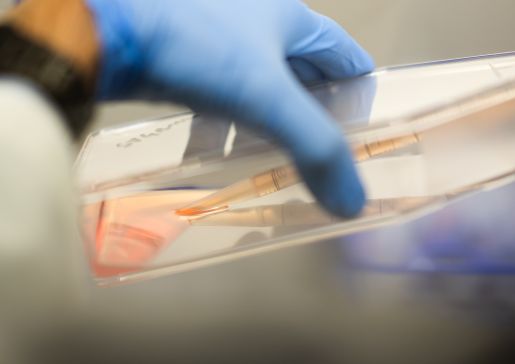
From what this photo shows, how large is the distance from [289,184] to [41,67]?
0.19m

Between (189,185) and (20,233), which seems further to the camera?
(189,185)

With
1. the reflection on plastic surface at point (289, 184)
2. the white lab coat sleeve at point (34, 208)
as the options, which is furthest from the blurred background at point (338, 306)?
the white lab coat sleeve at point (34, 208)

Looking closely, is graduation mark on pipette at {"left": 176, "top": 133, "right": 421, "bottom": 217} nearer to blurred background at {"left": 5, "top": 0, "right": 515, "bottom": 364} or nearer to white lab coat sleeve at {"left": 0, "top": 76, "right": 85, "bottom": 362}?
blurred background at {"left": 5, "top": 0, "right": 515, "bottom": 364}

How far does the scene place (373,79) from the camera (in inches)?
18.0

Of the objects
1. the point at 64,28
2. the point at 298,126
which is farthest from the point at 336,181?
the point at 64,28

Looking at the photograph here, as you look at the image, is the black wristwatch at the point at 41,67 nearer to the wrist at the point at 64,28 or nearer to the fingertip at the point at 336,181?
the wrist at the point at 64,28

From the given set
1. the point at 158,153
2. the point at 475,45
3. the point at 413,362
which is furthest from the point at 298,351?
the point at 475,45

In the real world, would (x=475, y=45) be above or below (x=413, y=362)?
above

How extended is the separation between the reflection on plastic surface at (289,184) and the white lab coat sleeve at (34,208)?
11 centimetres

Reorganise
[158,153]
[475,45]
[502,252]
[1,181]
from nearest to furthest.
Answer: [1,181] → [502,252] → [158,153] → [475,45]

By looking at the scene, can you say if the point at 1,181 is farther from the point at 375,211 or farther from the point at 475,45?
the point at 475,45

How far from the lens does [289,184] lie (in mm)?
384

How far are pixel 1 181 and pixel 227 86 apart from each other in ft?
0.44

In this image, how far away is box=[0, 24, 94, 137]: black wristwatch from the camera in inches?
9.6
